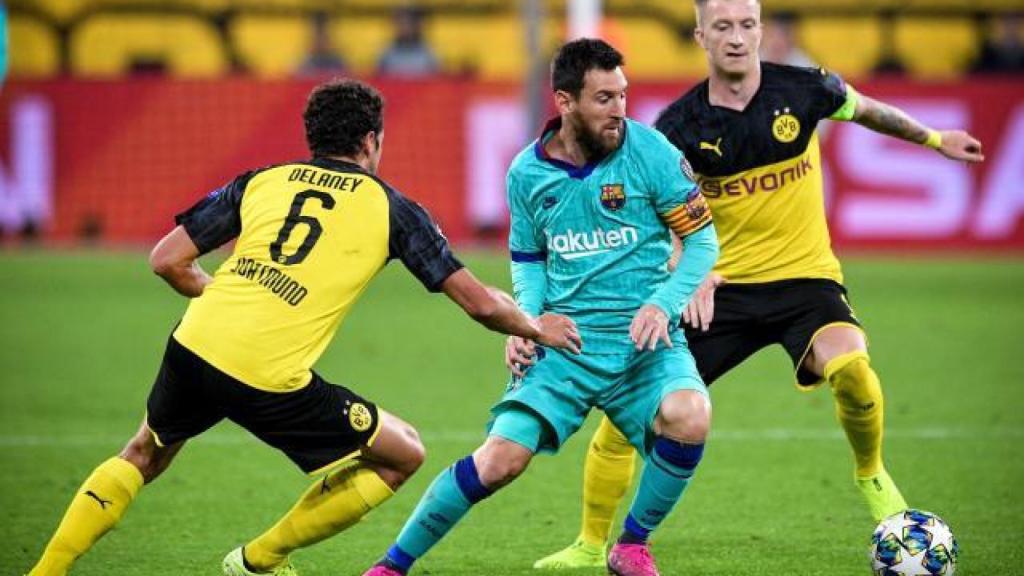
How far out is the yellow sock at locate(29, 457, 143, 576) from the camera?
6.22 metres

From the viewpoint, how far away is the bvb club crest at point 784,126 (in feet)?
24.8

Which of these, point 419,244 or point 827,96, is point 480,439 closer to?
point 827,96

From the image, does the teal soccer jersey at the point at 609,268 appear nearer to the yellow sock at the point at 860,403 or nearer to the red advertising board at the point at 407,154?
the yellow sock at the point at 860,403

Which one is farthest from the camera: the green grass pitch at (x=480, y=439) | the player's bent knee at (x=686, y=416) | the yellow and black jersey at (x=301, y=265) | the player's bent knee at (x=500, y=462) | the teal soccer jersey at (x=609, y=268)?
the green grass pitch at (x=480, y=439)

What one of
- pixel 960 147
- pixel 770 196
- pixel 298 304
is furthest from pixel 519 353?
pixel 960 147

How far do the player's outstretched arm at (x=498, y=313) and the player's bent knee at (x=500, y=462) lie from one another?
0.41 metres

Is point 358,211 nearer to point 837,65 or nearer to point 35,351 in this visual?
point 35,351

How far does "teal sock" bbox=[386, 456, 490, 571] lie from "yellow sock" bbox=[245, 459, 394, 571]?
0.17 meters

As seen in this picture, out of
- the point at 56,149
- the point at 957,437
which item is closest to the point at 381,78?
the point at 56,149

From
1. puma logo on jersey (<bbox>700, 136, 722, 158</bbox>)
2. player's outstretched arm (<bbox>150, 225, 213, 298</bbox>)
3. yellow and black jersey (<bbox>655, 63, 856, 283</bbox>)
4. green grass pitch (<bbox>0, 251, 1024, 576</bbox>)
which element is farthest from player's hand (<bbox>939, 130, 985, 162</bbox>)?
player's outstretched arm (<bbox>150, 225, 213, 298</bbox>)

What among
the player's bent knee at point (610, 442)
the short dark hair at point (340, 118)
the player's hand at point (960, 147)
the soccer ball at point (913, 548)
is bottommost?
the soccer ball at point (913, 548)

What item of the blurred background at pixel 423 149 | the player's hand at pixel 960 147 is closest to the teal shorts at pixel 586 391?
the player's hand at pixel 960 147

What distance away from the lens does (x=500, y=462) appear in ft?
20.7

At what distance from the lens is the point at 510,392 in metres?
6.56
